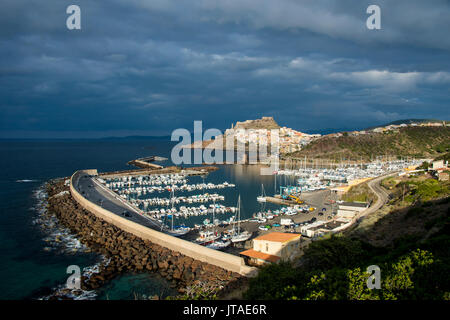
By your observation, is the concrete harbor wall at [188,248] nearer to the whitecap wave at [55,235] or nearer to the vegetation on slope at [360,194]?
the whitecap wave at [55,235]

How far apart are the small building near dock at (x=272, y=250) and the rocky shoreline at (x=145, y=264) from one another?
1.46 metres

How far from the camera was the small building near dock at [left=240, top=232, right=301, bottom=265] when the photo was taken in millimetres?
17547

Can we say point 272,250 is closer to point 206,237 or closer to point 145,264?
point 206,237

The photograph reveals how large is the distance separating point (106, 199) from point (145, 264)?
19728 mm

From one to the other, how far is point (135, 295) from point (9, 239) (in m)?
15.5

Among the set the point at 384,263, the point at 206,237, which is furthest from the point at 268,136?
the point at 384,263

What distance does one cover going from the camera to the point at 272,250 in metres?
17.9

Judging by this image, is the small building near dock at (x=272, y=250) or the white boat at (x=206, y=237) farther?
the white boat at (x=206, y=237)

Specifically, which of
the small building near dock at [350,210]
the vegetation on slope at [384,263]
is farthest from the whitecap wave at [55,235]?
the small building near dock at [350,210]

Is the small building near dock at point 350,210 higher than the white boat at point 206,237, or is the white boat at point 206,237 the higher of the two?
the small building near dock at point 350,210

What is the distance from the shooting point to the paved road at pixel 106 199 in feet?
91.7

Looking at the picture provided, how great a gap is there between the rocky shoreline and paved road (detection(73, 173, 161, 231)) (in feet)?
9.65

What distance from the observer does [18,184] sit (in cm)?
5012
